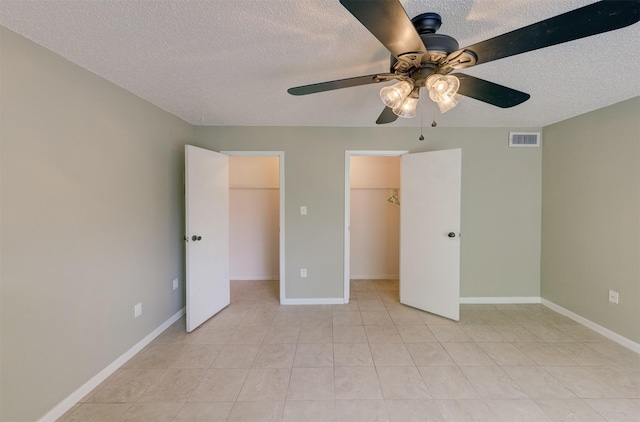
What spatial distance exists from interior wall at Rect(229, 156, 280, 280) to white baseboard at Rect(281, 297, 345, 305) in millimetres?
1040

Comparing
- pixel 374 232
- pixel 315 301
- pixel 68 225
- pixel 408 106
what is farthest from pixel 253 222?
pixel 408 106

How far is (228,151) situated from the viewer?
3104mm

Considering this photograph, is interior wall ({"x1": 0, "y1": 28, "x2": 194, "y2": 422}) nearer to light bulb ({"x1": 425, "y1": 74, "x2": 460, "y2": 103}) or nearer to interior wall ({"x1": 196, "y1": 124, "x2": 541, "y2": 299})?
interior wall ({"x1": 196, "y1": 124, "x2": 541, "y2": 299})

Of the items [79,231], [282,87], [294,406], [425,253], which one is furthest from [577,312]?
[79,231]

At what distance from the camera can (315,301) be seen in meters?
3.18

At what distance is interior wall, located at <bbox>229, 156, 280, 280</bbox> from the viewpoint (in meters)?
4.11

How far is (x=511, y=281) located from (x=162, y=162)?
4364 mm

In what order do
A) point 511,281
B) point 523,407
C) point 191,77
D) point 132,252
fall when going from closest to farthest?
1. point 523,407
2. point 191,77
3. point 132,252
4. point 511,281

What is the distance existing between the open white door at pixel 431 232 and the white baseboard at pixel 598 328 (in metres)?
1.27

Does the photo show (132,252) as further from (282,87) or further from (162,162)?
(282,87)

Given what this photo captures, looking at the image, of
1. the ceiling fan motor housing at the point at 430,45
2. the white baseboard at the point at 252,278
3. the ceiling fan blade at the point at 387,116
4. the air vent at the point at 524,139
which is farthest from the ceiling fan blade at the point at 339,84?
the white baseboard at the point at 252,278

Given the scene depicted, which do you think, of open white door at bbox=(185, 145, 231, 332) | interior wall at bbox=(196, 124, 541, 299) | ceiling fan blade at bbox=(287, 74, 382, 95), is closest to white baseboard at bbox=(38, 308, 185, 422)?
open white door at bbox=(185, 145, 231, 332)

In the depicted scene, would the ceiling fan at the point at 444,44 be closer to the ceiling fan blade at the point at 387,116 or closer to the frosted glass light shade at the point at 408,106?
the frosted glass light shade at the point at 408,106

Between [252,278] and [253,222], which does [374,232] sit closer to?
[253,222]
